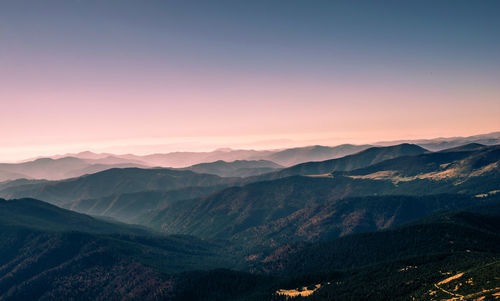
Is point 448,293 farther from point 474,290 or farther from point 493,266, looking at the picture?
point 493,266

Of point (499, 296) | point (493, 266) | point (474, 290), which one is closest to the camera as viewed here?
point (499, 296)

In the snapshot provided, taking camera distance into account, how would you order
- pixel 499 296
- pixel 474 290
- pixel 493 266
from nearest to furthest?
pixel 499 296, pixel 474 290, pixel 493 266

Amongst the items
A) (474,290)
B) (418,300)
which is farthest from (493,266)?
(418,300)

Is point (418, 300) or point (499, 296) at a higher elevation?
point (499, 296)

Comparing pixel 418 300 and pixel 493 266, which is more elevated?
pixel 493 266

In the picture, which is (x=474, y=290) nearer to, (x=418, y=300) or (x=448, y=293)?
(x=448, y=293)

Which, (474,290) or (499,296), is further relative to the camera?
(474,290)

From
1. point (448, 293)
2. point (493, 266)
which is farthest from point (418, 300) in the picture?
point (493, 266)

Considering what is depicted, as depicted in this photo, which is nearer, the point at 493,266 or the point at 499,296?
the point at 499,296
